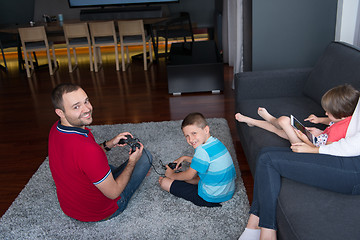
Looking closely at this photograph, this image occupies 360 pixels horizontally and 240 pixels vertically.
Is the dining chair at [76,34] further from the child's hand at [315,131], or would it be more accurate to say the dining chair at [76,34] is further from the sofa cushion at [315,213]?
the sofa cushion at [315,213]

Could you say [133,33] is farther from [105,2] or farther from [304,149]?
[304,149]

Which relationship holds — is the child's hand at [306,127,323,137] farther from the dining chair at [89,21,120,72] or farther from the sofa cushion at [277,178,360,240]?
the dining chair at [89,21,120,72]

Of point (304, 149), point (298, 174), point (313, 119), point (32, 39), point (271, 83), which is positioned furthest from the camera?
point (32, 39)

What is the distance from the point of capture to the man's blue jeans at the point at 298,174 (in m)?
1.60

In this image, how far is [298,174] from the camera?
1.68 metres

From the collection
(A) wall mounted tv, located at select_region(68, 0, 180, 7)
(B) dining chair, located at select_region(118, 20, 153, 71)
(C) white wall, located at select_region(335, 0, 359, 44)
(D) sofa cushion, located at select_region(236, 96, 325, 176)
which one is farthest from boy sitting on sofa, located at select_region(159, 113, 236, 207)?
(A) wall mounted tv, located at select_region(68, 0, 180, 7)

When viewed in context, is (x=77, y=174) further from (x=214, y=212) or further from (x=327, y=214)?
(x=327, y=214)

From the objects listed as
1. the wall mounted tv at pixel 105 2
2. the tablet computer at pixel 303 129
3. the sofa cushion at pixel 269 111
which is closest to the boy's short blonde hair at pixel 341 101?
the tablet computer at pixel 303 129

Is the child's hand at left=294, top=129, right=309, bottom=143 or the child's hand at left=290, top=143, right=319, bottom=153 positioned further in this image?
the child's hand at left=294, top=129, right=309, bottom=143

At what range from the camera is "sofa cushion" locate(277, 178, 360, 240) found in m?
1.38

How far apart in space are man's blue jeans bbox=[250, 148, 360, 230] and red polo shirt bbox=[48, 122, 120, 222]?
0.78 metres

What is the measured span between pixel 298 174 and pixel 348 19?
2069mm

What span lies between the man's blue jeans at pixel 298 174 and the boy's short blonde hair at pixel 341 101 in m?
0.28


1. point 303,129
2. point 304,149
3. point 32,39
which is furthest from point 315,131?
point 32,39
